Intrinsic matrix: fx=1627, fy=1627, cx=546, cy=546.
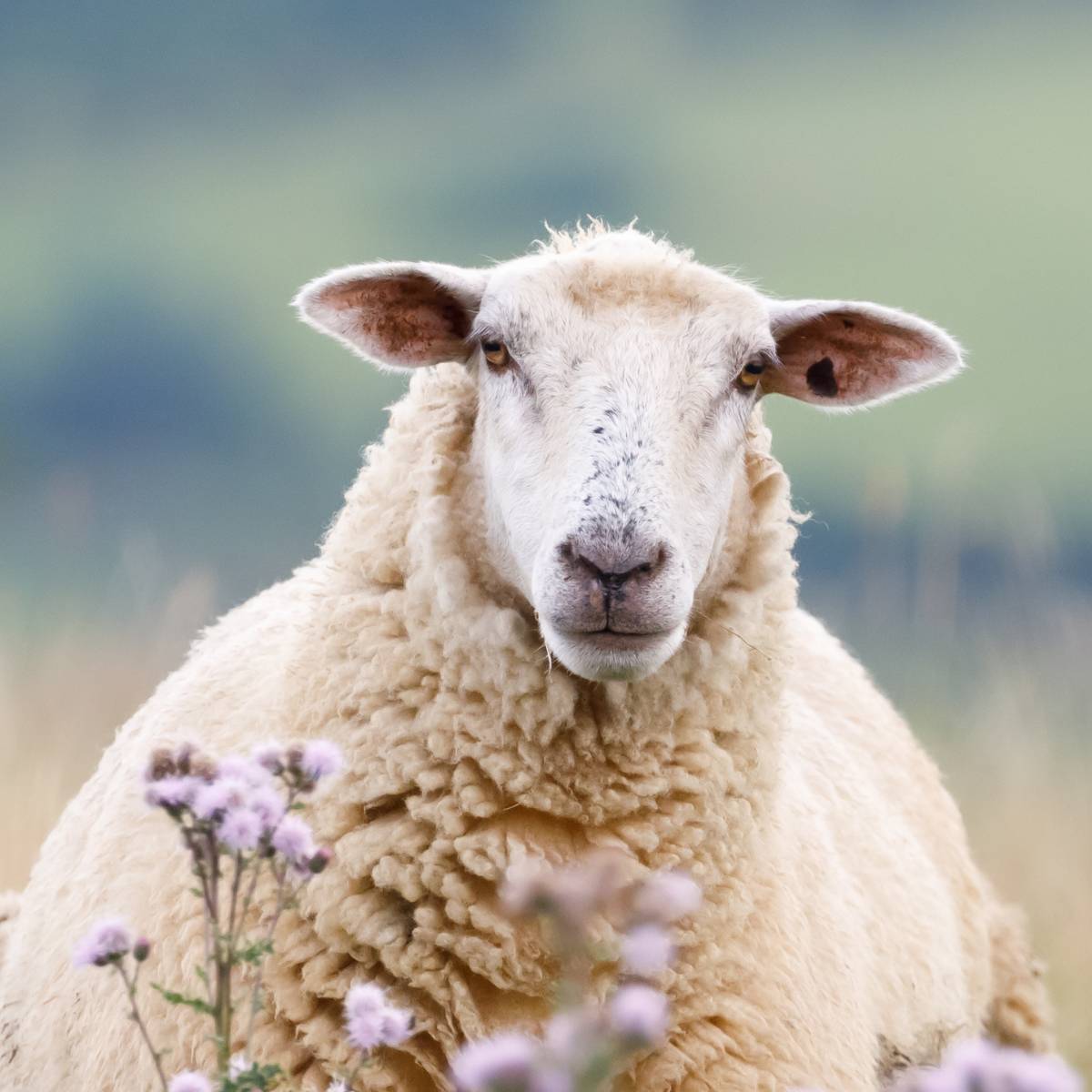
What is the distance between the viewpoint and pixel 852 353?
3.69 m

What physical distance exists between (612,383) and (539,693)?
0.61 meters

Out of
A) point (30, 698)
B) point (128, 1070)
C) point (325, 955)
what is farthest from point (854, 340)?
point (30, 698)

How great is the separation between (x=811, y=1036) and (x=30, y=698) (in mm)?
4507

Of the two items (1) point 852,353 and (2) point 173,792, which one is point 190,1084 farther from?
(1) point 852,353

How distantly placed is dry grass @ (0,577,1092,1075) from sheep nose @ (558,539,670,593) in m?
3.57

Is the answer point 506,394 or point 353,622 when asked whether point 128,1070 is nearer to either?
point 353,622

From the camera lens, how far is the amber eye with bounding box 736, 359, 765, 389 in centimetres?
335

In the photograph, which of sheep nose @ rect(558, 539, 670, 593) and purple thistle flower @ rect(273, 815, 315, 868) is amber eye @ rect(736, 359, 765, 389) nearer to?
sheep nose @ rect(558, 539, 670, 593)

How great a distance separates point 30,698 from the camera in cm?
677

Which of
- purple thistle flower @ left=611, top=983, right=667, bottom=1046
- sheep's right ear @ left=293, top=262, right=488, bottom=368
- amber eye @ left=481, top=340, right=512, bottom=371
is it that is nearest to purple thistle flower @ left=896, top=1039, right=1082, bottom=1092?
purple thistle flower @ left=611, top=983, right=667, bottom=1046

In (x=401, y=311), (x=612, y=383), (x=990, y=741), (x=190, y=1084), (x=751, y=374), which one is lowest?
(x=190, y=1084)

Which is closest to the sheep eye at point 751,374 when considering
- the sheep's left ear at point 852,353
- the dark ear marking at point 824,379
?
the sheep's left ear at point 852,353

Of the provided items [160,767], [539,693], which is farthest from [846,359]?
[160,767]

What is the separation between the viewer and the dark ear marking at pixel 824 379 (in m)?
3.70
